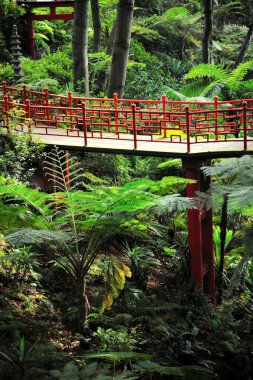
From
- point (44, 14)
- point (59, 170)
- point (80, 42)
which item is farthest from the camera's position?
point (44, 14)

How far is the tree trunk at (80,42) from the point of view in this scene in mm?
16516

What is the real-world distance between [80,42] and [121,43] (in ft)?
4.18

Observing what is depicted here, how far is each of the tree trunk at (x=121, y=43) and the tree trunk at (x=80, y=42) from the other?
0.95 meters

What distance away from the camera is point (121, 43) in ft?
52.2

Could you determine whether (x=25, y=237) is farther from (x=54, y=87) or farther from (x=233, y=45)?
(x=233, y=45)

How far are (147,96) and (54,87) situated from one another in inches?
123

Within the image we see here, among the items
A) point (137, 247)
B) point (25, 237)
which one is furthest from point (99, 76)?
point (25, 237)

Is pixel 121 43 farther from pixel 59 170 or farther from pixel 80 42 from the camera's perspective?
pixel 59 170

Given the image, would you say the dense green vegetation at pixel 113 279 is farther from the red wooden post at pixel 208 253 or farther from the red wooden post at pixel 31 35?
the red wooden post at pixel 31 35

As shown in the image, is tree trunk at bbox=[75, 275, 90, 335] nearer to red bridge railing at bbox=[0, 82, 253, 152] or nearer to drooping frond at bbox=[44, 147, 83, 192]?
drooping frond at bbox=[44, 147, 83, 192]

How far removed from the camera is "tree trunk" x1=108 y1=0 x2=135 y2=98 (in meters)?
15.7

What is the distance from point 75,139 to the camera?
13086mm

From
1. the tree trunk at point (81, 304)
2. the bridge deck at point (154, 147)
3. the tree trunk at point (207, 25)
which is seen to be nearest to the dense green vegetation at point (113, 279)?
the tree trunk at point (81, 304)

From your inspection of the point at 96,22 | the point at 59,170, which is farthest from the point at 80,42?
the point at 96,22
